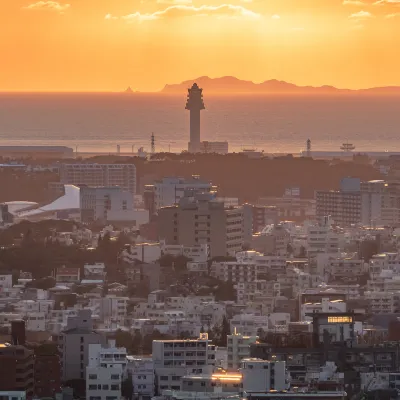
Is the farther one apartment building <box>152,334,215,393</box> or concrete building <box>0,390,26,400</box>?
apartment building <box>152,334,215,393</box>

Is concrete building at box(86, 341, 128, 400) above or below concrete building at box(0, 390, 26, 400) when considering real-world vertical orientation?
below

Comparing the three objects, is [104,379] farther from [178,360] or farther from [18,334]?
[18,334]

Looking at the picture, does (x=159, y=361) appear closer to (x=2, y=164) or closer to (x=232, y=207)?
(x=232, y=207)

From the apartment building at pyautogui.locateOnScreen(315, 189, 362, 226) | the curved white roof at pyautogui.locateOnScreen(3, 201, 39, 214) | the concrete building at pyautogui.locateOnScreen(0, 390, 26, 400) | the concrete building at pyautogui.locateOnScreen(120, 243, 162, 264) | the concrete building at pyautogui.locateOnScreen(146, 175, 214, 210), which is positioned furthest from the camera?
the curved white roof at pyautogui.locateOnScreen(3, 201, 39, 214)

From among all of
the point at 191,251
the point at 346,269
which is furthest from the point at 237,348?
the point at 191,251

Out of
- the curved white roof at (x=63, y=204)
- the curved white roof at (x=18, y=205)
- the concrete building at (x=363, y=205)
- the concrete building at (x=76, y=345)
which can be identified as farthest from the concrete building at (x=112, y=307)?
the curved white roof at (x=18, y=205)

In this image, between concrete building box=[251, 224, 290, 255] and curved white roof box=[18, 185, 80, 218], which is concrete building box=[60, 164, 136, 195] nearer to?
curved white roof box=[18, 185, 80, 218]

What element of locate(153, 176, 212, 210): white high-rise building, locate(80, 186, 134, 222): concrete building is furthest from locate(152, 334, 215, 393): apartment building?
locate(153, 176, 212, 210): white high-rise building
